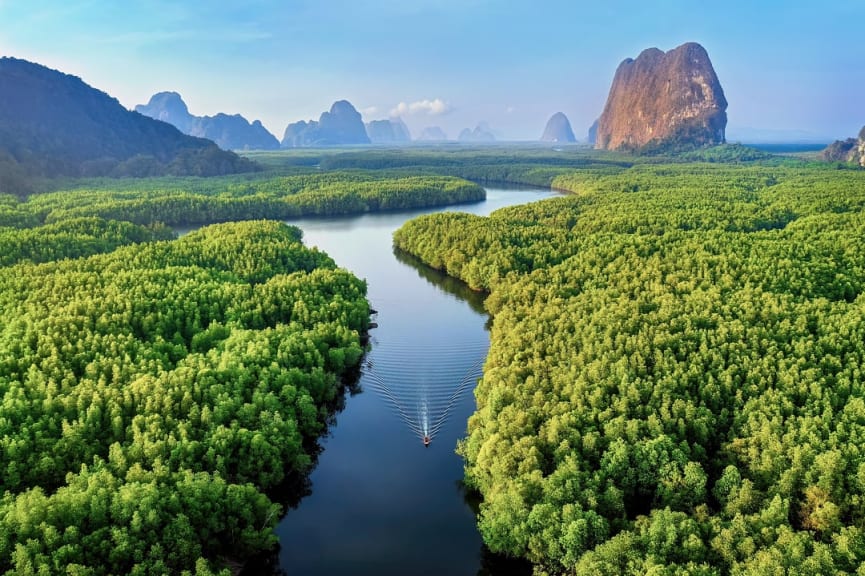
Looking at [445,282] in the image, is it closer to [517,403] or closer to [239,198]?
[517,403]

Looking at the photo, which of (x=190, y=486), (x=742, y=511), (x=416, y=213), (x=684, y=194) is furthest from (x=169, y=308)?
(x=684, y=194)

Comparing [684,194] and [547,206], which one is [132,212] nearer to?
[547,206]

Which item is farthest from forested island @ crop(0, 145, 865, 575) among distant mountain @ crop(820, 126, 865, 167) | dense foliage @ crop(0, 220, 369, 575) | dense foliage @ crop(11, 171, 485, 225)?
distant mountain @ crop(820, 126, 865, 167)

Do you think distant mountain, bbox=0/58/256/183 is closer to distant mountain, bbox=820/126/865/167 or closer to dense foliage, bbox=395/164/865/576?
dense foliage, bbox=395/164/865/576

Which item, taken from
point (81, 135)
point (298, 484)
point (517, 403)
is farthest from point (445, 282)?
point (81, 135)

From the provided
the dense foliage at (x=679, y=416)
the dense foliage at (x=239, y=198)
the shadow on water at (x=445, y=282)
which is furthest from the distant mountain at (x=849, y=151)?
the shadow on water at (x=445, y=282)

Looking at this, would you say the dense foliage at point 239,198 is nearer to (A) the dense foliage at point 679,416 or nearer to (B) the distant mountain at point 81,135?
(B) the distant mountain at point 81,135

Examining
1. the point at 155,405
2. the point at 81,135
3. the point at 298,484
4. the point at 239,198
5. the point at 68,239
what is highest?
the point at 81,135
